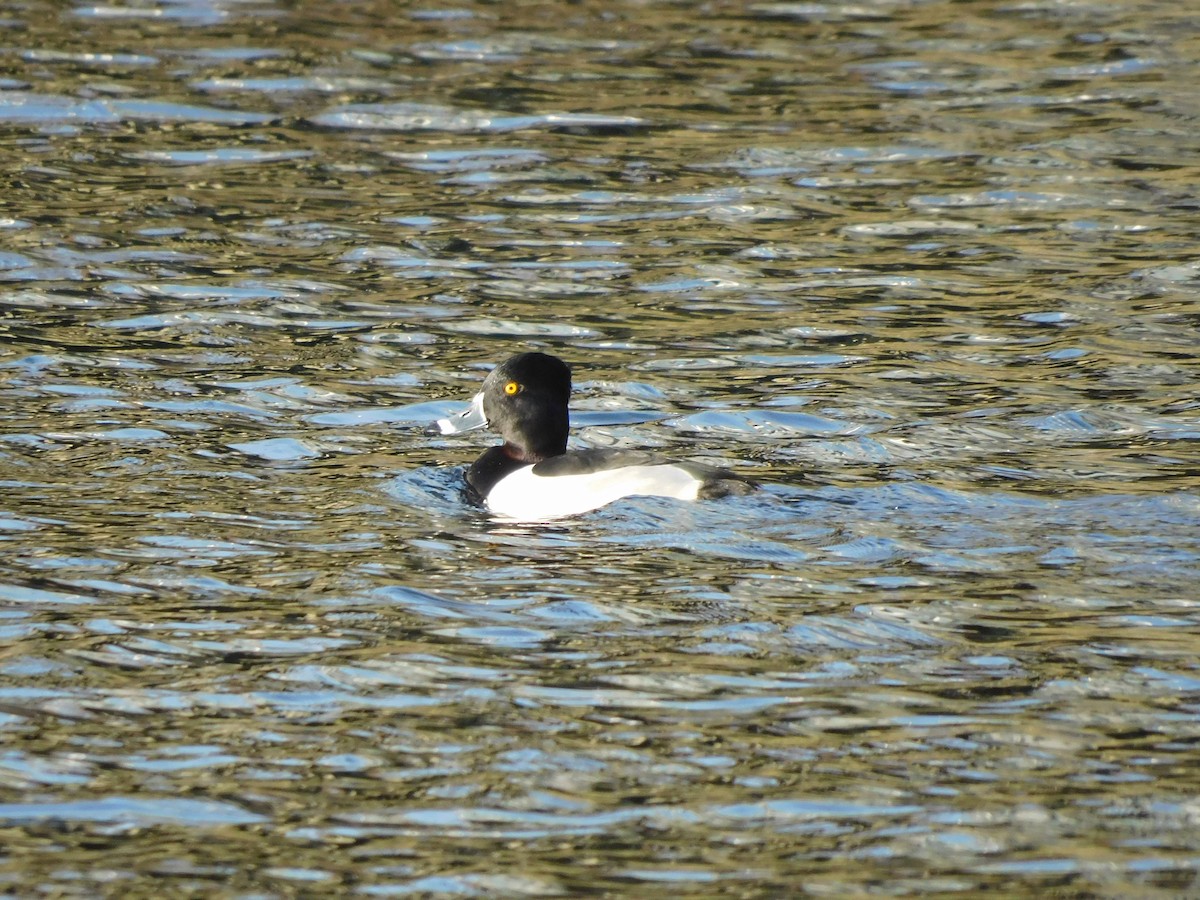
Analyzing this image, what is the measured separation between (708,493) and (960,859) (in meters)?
3.31

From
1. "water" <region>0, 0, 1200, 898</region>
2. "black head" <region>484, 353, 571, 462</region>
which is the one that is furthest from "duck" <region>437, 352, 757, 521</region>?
"water" <region>0, 0, 1200, 898</region>

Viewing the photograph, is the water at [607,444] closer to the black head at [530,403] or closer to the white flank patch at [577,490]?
the white flank patch at [577,490]

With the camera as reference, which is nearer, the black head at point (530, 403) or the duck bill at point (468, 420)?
the black head at point (530, 403)

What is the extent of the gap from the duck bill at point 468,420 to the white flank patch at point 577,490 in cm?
36

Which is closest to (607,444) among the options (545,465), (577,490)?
(545,465)

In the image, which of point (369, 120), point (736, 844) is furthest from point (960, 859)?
point (369, 120)

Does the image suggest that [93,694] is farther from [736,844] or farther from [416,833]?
[736,844]

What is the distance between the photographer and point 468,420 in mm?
9195

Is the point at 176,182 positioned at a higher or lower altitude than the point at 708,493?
higher

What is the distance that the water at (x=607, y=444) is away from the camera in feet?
16.8

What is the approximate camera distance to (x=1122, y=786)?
203 inches

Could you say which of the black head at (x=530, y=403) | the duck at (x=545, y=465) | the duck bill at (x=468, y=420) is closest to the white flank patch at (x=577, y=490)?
the duck at (x=545, y=465)

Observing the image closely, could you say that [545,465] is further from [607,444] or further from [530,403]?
[607,444]

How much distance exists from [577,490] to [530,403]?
746 mm
